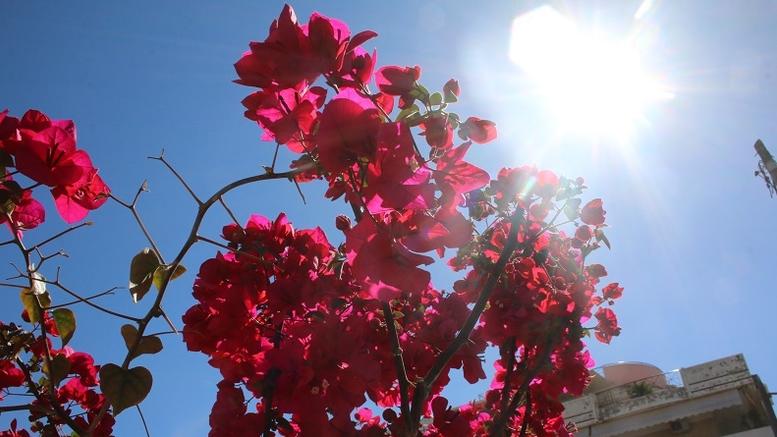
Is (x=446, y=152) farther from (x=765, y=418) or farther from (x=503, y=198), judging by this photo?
(x=765, y=418)

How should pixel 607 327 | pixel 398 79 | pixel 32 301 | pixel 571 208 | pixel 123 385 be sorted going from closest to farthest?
pixel 398 79 → pixel 123 385 → pixel 32 301 → pixel 571 208 → pixel 607 327

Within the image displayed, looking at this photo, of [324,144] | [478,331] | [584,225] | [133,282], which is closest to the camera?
[324,144]

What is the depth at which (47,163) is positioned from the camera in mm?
831

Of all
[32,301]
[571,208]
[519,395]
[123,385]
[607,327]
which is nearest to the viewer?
[123,385]

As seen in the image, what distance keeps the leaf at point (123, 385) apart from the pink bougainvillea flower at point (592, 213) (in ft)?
3.36

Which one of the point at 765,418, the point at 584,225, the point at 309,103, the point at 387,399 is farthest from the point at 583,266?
the point at 765,418

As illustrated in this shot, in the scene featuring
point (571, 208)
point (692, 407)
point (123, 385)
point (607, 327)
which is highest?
point (692, 407)

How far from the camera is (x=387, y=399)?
123cm

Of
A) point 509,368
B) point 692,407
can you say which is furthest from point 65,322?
point 692,407

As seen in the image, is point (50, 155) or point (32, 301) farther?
point (32, 301)

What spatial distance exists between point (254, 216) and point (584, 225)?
0.92 meters

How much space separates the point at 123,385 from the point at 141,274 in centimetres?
19

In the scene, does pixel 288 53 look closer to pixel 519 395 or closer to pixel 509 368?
pixel 519 395

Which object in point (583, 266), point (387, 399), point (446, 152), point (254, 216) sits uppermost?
point (583, 266)
